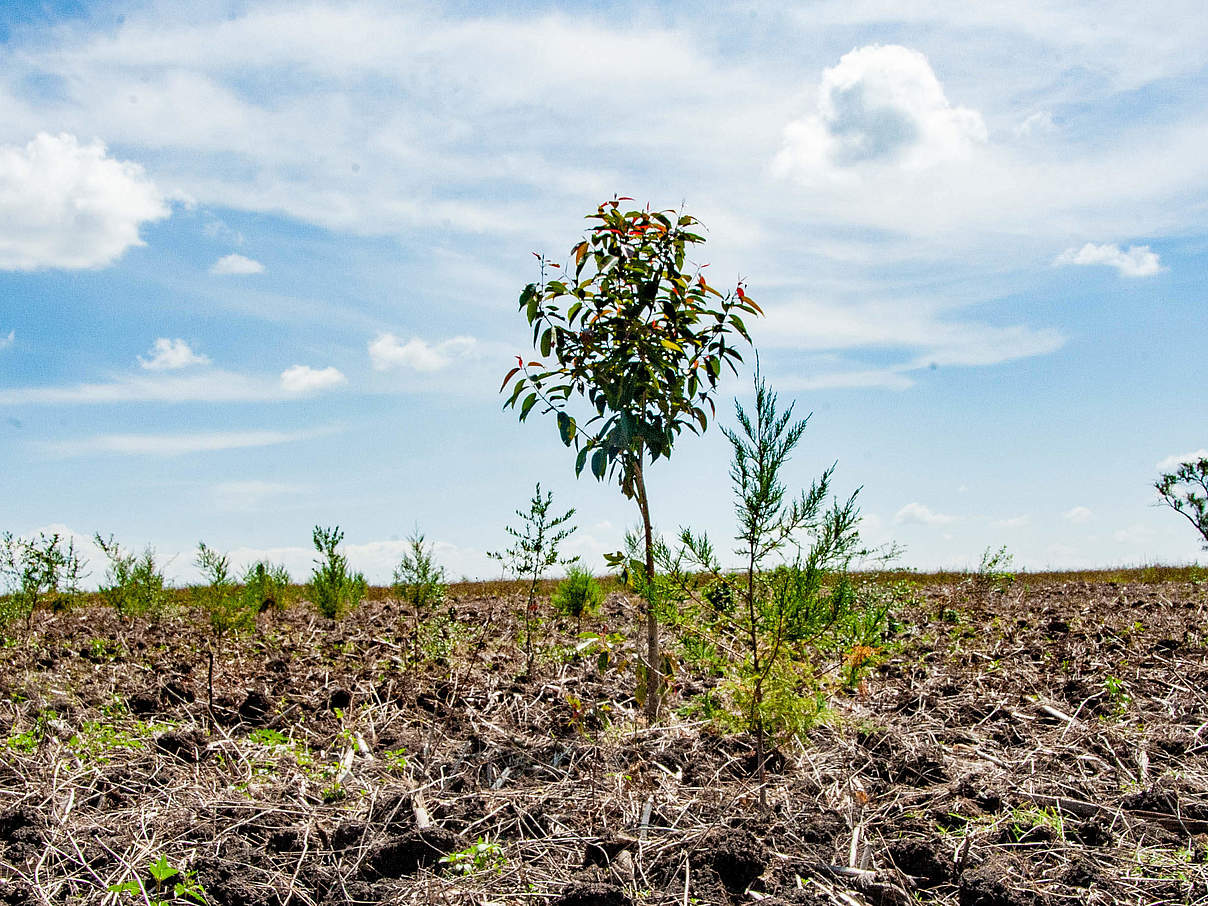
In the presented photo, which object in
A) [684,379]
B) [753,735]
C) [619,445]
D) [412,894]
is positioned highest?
[684,379]

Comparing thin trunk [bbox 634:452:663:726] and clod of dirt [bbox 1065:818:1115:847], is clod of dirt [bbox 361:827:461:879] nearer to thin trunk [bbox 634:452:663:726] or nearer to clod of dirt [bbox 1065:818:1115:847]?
thin trunk [bbox 634:452:663:726]

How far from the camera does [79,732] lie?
16.1ft

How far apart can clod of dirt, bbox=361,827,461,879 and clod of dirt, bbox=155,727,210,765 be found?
65.9 inches

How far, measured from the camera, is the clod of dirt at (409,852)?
3.14 m

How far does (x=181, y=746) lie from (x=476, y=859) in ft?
6.95

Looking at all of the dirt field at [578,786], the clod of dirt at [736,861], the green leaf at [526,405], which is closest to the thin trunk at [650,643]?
the dirt field at [578,786]

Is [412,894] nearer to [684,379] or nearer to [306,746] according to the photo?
[306,746]

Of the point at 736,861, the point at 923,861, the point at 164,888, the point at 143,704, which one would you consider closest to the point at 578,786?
the point at 736,861

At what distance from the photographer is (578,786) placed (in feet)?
12.3

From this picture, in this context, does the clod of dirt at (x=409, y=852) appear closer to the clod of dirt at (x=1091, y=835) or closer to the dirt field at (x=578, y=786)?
the dirt field at (x=578, y=786)

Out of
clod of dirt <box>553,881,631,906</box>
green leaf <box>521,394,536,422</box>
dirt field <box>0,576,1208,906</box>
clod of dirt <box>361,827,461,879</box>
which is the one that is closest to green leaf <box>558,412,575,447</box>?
green leaf <box>521,394,536,422</box>

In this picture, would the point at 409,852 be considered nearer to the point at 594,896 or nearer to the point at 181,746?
the point at 594,896

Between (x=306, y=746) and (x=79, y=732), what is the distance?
1.44 meters

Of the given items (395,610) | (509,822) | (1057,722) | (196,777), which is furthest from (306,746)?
(395,610)
